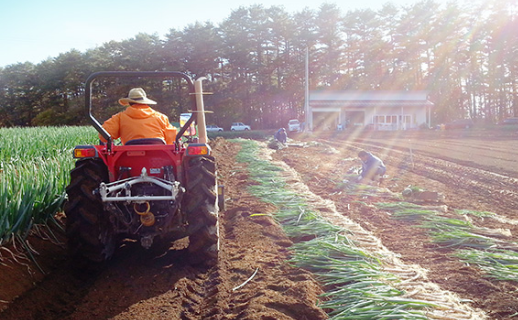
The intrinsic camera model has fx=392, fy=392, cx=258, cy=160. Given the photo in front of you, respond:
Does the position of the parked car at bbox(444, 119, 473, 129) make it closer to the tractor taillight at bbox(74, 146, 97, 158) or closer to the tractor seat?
the tractor seat

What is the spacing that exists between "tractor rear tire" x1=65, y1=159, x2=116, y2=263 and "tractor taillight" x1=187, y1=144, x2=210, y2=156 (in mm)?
856

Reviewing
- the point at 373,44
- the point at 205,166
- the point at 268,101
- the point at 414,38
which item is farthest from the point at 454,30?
the point at 205,166

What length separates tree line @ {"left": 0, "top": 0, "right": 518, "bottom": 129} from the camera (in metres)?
38.2

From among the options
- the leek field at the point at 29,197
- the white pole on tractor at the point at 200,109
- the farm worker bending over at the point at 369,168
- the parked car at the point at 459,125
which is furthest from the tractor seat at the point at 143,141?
the parked car at the point at 459,125

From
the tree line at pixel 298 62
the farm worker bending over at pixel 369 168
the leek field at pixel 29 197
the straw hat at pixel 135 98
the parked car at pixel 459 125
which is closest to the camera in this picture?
the leek field at pixel 29 197

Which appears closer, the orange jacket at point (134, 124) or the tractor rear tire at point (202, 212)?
the tractor rear tire at point (202, 212)

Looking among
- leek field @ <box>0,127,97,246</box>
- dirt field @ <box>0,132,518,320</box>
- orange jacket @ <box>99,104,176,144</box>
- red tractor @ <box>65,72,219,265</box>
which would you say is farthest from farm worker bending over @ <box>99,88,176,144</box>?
dirt field @ <box>0,132,518,320</box>

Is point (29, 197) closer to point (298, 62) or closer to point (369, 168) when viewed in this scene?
point (369, 168)

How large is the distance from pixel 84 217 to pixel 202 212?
A: 100 cm

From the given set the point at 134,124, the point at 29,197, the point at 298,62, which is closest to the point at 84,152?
the point at 134,124

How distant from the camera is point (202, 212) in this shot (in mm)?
3527

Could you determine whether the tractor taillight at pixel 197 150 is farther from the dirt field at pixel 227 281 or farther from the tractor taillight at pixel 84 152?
the dirt field at pixel 227 281

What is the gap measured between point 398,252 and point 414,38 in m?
44.7

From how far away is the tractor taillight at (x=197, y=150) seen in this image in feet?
11.4
